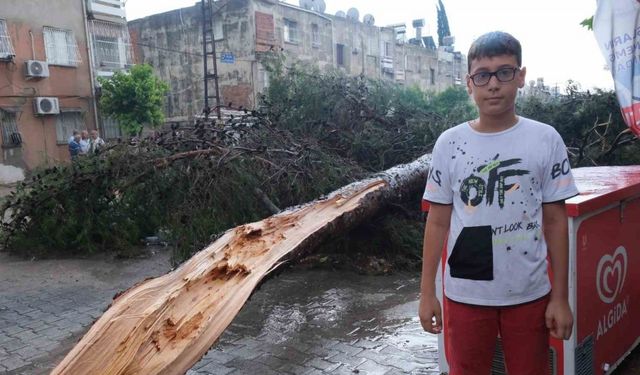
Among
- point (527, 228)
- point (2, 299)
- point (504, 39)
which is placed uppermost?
point (504, 39)

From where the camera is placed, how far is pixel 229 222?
4996mm

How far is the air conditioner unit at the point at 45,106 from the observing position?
16891mm

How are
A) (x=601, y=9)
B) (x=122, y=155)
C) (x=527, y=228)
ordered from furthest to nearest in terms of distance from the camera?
(x=122, y=155) → (x=601, y=9) → (x=527, y=228)

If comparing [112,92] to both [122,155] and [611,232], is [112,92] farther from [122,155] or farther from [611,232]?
[611,232]

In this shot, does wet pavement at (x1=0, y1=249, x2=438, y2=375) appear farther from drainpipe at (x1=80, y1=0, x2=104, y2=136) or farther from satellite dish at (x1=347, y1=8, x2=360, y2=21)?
satellite dish at (x1=347, y1=8, x2=360, y2=21)

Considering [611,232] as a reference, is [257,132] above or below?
above

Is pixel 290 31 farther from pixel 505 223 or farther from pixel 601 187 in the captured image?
pixel 505 223

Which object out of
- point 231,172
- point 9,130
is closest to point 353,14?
point 9,130

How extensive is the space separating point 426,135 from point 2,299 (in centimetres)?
506

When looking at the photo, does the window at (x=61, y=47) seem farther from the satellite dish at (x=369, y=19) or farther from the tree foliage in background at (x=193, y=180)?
the satellite dish at (x=369, y=19)

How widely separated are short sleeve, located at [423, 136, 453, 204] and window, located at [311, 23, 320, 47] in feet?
86.5

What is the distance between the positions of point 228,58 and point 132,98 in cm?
611

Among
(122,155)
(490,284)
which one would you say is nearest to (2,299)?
(122,155)

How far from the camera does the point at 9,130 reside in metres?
16.5
